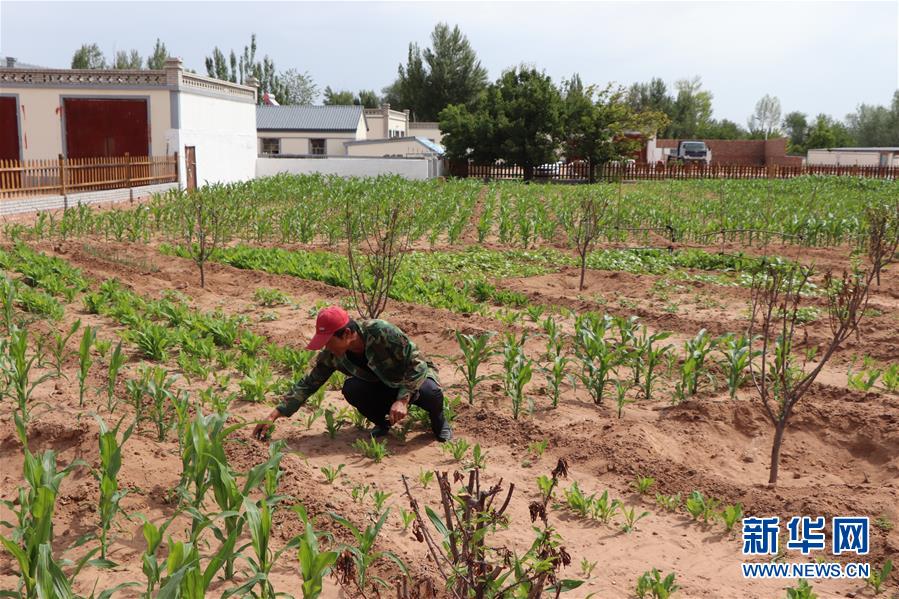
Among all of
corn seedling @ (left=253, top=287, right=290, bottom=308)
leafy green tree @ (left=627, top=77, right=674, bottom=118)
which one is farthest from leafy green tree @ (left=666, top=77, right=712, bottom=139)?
corn seedling @ (left=253, top=287, right=290, bottom=308)

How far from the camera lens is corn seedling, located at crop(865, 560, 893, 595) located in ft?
13.3

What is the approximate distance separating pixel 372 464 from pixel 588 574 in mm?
1850

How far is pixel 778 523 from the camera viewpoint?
4676 millimetres

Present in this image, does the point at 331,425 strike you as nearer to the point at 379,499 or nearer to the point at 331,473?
the point at 331,473

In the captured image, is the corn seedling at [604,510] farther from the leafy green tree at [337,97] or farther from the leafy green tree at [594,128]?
the leafy green tree at [337,97]

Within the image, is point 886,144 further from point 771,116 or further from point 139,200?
point 139,200

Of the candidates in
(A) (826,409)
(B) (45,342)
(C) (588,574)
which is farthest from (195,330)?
(A) (826,409)

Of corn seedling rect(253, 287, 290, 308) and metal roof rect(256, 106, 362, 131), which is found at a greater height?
metal roof rect(256, 106, 362, 131)

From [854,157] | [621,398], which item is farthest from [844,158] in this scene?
[621,398]

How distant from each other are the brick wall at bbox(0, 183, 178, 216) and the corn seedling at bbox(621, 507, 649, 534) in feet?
45.8

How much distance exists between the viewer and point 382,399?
5.85m

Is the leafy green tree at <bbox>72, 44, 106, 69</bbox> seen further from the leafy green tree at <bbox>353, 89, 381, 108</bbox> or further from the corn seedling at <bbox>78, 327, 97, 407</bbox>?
the corn seedling at <bbox>78, 327, 97, 407</bbox>

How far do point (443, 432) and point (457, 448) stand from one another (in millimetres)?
291

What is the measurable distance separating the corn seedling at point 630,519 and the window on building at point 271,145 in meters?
47.5
